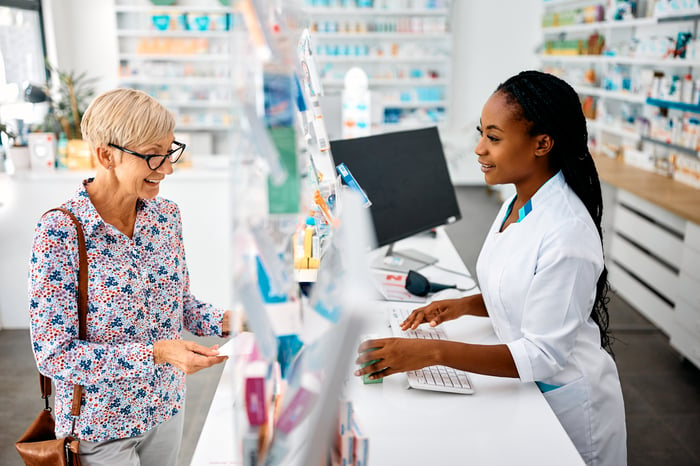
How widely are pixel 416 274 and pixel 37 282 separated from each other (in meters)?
1.22

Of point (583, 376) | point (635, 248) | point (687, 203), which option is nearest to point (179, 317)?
point (583, 376)

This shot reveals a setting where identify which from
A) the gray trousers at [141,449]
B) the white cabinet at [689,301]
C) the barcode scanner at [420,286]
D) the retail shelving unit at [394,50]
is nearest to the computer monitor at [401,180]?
the barcode scanner at [420,286]

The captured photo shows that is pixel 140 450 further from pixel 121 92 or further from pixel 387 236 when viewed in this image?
pixel 387 236

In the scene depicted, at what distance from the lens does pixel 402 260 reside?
7.80ft

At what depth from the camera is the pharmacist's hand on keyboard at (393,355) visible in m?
1.27

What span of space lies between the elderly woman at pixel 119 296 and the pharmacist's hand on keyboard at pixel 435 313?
62cm

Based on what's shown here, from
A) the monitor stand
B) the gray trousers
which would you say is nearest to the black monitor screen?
the monitor stand

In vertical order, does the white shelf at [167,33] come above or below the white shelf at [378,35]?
above

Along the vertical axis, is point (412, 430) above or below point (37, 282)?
below

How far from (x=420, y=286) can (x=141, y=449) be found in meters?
1.01

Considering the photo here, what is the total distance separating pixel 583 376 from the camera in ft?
4.65

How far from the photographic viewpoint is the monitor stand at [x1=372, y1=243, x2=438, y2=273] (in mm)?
2312

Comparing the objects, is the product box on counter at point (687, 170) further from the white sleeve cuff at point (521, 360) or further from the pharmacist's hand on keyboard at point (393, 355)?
the pharmacist's hand on keyboard at point (393, 355)

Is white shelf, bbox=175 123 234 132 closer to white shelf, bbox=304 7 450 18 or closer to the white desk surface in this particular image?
white shelf, bbox=304 7 450 18
